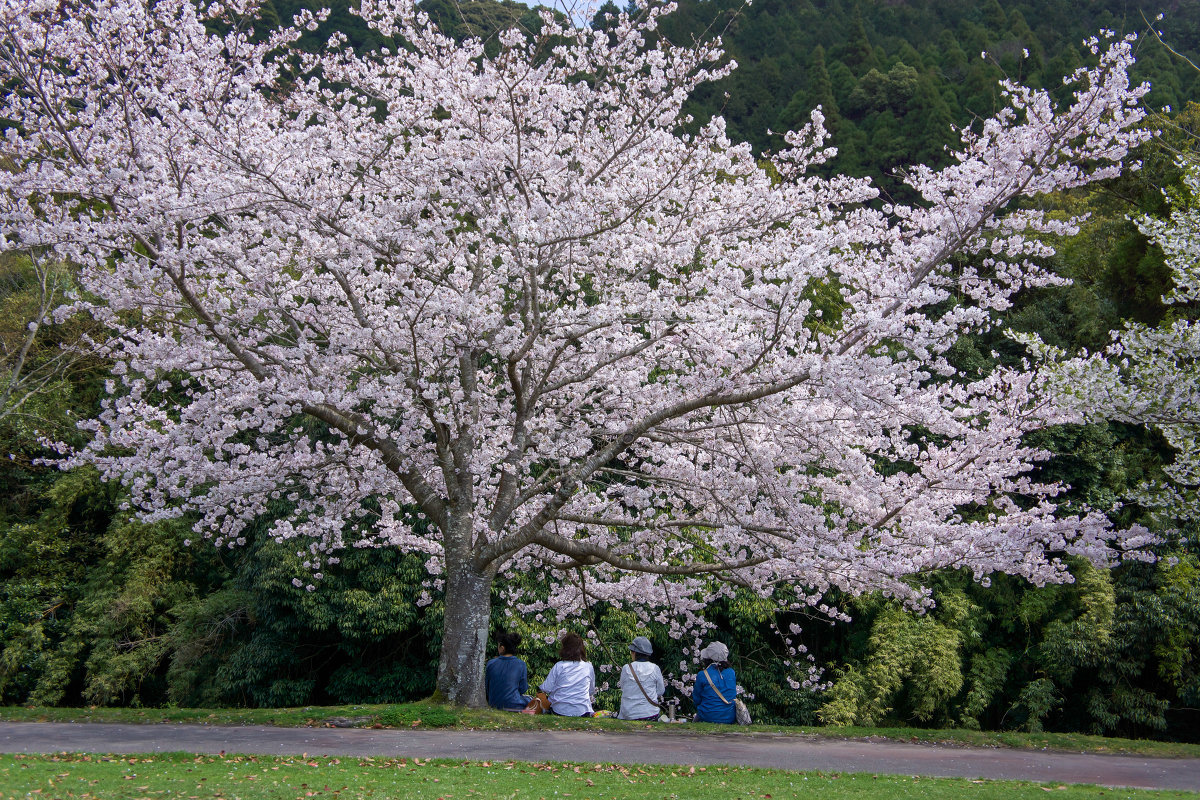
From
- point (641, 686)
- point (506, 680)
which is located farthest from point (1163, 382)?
point (506, 680)

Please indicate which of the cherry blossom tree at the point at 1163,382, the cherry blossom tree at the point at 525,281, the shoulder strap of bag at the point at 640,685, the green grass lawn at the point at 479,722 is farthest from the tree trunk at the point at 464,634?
the cherry blossom tree at the point at 1163,382

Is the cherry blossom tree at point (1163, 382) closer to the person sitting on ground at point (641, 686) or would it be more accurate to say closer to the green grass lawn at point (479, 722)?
the green grass lawn at point (479, 722)

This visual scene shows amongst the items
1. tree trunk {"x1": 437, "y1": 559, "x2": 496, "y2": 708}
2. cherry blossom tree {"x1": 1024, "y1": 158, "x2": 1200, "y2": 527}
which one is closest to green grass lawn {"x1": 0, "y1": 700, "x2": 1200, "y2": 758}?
tree trunk {"x1": 437, "y1": 559, "x2": 496, "y2": 708}

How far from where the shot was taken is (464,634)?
26.8 feet

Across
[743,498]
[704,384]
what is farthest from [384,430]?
[743,498]

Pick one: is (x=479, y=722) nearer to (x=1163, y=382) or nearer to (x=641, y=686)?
(x=641, y=686)

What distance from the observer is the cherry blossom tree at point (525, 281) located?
697cm

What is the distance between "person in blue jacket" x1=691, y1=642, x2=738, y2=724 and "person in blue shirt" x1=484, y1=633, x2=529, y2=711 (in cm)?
177

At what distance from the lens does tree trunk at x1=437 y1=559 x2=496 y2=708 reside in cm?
816

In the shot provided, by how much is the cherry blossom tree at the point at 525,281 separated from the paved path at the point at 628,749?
1264 millimetres

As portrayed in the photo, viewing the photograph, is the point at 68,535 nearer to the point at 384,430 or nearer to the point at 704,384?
the point at 384,430

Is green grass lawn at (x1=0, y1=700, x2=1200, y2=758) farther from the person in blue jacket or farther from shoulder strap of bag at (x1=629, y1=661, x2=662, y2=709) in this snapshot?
shoulder strap of bag at (x1=629, y1=661, x2=662, y2=709)

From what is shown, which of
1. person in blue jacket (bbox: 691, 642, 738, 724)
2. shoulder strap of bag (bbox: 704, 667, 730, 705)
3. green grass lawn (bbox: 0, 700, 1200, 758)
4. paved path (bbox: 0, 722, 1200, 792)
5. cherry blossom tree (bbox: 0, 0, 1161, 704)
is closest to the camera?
paved path (bbox: 0, 722, 1200, 792)

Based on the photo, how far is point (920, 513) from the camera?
8016 millimetres
